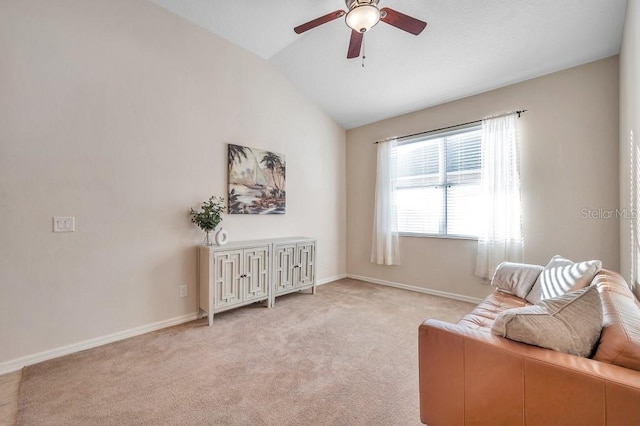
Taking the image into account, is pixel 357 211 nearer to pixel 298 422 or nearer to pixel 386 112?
pixel 386 112

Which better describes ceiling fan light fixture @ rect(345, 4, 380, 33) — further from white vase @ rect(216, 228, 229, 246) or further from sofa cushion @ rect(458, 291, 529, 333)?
white vase @ rect(216, 228, 229, 246)

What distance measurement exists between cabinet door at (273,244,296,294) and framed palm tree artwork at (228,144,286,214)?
22.9 inches

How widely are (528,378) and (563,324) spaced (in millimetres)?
273

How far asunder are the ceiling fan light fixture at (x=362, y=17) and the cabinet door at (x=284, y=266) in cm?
246

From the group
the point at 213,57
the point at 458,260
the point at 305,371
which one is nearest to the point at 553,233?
the point at 458,260

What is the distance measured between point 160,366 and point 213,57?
318cm

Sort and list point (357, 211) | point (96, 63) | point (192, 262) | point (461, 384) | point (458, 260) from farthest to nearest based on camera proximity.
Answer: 1. point (357, 211)
2. point (458, 260)
3. point (192, 262)
4. point (96, 63)
5. point (461, 384)

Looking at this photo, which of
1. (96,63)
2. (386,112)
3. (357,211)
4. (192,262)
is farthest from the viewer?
(357,211)

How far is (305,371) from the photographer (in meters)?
2.01

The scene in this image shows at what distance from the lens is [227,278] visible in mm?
2965

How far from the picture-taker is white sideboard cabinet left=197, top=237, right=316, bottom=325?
2.87m

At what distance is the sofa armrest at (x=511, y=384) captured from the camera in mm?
878

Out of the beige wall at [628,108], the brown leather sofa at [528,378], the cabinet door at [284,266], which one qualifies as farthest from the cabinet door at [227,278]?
the beige wall at [628,108]

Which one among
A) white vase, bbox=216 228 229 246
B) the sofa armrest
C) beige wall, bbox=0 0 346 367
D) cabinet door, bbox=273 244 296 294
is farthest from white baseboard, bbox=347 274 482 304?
the sofa armrest
